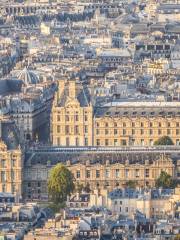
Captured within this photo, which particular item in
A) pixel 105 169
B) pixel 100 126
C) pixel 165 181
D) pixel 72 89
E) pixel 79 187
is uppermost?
pixel 72 89

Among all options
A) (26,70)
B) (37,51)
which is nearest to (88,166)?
(26,70)

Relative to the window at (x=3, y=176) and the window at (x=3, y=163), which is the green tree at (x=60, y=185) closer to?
the window at (x=3, y=176)

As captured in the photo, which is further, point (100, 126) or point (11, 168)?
point (100, 126)

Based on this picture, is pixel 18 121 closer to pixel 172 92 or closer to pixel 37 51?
pixel 172 92

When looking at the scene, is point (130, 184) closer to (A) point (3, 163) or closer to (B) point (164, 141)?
(A) point (3, 163)

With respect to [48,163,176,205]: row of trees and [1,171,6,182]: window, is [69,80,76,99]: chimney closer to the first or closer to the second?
[1,171,6,182]: window

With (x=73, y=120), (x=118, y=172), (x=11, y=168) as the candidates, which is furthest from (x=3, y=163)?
(x=73, y=120)

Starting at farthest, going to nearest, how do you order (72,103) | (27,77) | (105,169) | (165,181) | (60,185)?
(27,77) < (72,103) < (105,169) < (165,181) < (60,185)

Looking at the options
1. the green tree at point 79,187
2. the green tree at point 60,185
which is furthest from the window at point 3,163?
the green tree at point 79,187
